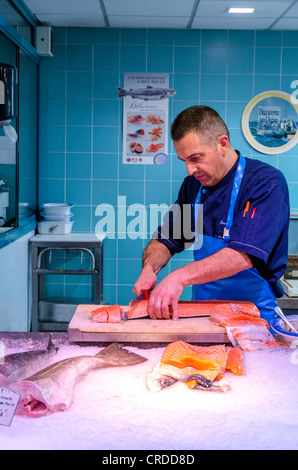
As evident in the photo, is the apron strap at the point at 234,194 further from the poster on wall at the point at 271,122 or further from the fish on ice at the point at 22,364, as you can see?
the poster on wall at the point at 271,122

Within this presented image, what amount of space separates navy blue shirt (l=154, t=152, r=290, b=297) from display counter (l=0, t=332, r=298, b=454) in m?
0.67

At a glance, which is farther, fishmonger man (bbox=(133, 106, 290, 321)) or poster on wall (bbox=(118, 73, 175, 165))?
poster on wall (bbox=(118, 73, 175, 165))

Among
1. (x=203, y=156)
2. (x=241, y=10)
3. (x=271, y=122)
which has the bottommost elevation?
(x=203, y=156)

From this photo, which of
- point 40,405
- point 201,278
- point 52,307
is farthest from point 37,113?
point 40,405

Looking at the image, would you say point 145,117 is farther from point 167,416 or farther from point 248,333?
point 167,416

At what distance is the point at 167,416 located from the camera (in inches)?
54.9

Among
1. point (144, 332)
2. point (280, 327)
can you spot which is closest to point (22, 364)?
point (144, 332)

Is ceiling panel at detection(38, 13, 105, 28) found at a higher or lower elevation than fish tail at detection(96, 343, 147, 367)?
higher

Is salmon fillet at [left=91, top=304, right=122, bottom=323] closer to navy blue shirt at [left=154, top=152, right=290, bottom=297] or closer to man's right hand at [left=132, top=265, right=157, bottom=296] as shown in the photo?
man's right hand at [left=132, top=265, right=157, bottom=296]

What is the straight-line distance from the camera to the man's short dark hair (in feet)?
7.79

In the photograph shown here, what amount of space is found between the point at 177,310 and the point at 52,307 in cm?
313

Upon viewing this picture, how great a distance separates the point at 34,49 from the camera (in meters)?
4.84

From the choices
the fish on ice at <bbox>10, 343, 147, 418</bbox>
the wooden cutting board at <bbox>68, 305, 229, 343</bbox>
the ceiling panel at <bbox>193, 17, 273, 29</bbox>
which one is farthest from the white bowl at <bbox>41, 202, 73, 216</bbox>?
the fish on ice at <bbox>10, 343, 147, 418</bbox>

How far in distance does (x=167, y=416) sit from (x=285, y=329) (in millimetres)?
830
